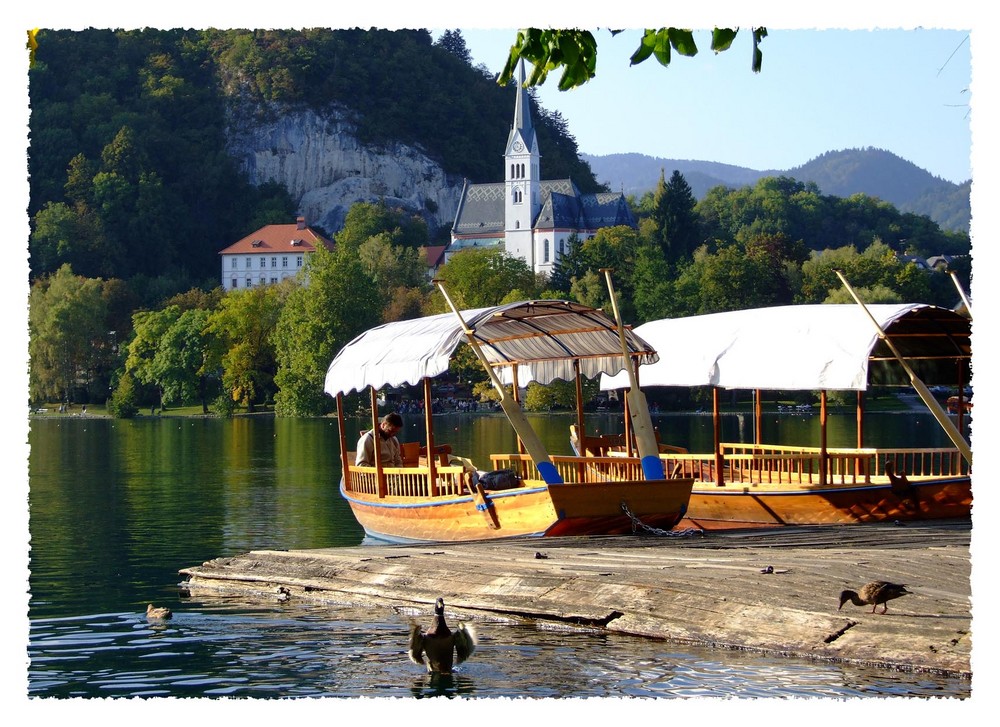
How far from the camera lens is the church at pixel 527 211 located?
150m

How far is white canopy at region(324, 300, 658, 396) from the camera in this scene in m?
19.2

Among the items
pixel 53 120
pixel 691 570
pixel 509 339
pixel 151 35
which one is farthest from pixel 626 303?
pixel 691 570

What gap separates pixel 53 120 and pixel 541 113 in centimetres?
10748

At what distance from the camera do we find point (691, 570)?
42.5 feet

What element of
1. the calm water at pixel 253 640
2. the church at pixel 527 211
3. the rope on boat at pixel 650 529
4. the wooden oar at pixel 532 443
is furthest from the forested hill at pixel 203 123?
the rope on boat at pixel 650 529

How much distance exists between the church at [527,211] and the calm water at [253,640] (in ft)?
383

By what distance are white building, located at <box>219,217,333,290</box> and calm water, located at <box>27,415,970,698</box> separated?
4126 inches

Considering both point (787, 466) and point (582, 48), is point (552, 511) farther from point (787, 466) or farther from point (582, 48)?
point (582, 48)

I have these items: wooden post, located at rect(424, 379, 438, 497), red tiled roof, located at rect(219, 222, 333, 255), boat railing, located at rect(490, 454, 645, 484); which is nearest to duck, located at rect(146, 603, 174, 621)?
boat railing, located at rect(490, 454, 645, 484)

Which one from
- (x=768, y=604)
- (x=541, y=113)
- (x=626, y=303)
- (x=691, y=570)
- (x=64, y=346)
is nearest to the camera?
(x=768, y=604)

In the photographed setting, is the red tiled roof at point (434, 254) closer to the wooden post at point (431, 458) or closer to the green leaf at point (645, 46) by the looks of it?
the wooden post at point (431, 458)

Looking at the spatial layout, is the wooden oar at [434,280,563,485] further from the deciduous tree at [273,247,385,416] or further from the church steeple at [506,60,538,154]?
the church steeple at [506,60,538,154]

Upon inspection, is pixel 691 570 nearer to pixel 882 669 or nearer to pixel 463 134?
pixel 882 669

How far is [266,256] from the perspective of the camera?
461 ft
